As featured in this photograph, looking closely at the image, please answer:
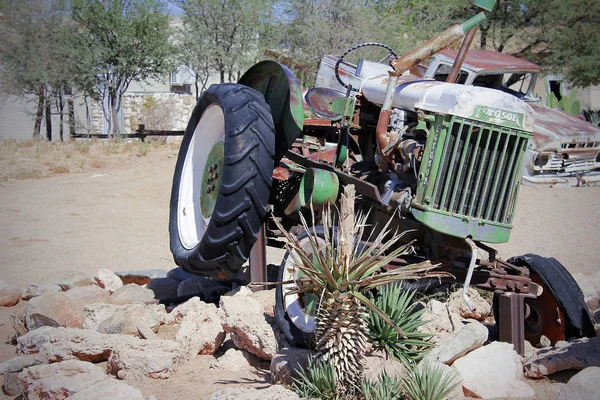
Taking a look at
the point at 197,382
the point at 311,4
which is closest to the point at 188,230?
the point at 197,382

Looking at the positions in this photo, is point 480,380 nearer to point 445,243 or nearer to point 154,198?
point 445,243

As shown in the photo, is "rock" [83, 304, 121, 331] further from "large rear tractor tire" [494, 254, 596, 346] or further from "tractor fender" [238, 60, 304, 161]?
"large rear tractor tire" [494, 254, 596, 346]

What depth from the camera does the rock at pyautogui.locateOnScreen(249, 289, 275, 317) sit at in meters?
4.70

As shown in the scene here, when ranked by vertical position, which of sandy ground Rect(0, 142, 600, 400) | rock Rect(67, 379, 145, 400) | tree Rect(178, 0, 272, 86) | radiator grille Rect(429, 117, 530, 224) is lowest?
sandy ground Rect(0, 142, 600, 400)

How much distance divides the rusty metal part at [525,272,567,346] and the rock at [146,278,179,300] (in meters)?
3.01

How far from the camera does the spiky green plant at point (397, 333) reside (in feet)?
12.7

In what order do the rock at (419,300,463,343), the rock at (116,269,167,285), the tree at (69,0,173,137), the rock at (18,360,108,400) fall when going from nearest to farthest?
→ 1. the rock at (18,360,108,400)
2. the rock at (419,300,463,343)
3. the rock at (116,269,167,285)
4. the tree at (69,0,173,137)

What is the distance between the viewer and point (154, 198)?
454 inches

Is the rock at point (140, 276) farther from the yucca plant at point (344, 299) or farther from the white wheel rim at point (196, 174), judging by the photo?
the yucca plant at point (344, 299)

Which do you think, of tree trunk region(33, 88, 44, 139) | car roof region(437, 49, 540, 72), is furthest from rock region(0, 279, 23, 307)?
tree trunk region(33, 88, 44, 139)

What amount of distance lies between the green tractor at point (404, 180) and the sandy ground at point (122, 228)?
3.03 feet

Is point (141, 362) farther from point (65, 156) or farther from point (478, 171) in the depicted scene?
point (65, 156)

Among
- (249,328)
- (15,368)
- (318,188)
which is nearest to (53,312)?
(15,368)

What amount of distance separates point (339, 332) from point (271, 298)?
1.43 metres
